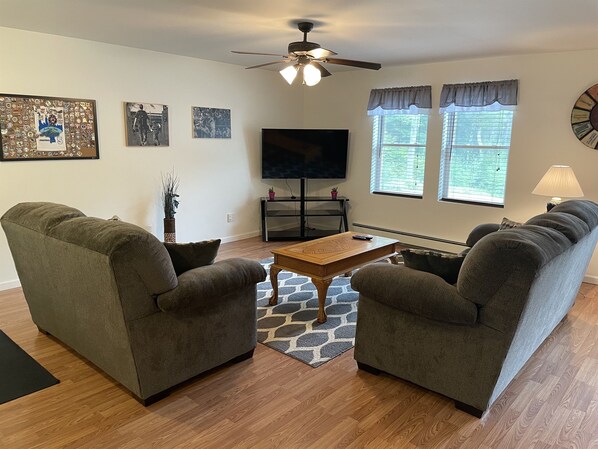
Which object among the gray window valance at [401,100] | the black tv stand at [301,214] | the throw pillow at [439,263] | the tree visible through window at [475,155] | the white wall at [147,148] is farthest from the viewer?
the black tv stand at [301,214]

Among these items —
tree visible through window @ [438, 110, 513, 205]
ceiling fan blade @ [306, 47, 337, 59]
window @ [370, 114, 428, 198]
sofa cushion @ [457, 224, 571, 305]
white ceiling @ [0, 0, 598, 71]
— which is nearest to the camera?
sofa cushion @ [457, 224, 571, 305]

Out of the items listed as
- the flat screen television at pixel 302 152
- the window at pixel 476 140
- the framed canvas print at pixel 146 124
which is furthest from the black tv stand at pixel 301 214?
the framed canvas print at pixel 146 124

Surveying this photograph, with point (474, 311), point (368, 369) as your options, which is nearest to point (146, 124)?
point (368, 369)

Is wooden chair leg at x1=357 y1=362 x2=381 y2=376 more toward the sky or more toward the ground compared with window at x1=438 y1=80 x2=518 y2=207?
more toward the ground

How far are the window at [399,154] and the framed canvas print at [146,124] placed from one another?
2.77 m

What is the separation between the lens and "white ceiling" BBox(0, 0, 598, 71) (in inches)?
119

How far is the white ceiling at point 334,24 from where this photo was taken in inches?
119

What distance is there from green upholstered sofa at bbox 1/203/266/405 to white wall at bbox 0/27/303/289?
5.16 ft

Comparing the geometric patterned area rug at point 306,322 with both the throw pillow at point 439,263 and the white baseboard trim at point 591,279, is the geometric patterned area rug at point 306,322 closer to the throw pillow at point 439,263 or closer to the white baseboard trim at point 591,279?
the throw pillow at point 439,263

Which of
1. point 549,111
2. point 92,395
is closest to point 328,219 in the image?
point 549,111

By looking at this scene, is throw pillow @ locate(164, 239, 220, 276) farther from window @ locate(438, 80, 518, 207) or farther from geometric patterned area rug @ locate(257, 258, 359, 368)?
window @ locate(438, 80, 518, 207)

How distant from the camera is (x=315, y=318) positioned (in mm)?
3518

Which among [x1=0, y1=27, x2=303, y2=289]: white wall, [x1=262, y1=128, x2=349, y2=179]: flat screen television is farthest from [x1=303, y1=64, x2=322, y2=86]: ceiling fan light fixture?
[x1=262, y1=128, x2=349, y2=179]: flat screen television

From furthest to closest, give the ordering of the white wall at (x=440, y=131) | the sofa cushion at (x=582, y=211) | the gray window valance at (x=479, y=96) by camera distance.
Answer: the gray window valance at (x=479, y=96) < the white wall at (x=440, y=131) < the sofa cushion at (x=582, y=211)
